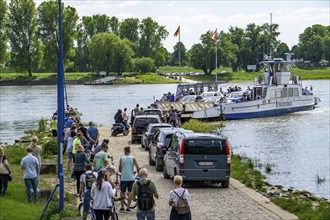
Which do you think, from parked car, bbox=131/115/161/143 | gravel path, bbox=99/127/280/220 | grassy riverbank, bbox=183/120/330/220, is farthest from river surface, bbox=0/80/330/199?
gravel path, bbox=99/127/280/220

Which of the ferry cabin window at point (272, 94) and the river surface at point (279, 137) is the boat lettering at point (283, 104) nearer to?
the ferry cabin window at point (272, 94)

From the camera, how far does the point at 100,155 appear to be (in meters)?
18.3

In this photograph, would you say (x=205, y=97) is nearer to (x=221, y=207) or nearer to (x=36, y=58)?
(x=221, y=207)

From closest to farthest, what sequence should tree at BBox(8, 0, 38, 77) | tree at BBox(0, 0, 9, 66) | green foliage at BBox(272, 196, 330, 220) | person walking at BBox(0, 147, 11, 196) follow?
green foliage at BBox(272, 196, 330, 220), person walking at BBox(0, 147, 11, 196), tree at BBox(0, 0, 9, 66), tree at BBox(8, 0, 38, 77)

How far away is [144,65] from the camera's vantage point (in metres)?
179

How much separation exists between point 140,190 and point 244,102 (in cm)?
5330

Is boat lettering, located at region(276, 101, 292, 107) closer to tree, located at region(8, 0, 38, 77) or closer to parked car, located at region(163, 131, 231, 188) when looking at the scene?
parked car, located at region(163, 131, 231, 188)

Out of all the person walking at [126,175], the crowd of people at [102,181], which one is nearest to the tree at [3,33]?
the crowd of people at [102,181]

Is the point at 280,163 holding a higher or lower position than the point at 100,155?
lower

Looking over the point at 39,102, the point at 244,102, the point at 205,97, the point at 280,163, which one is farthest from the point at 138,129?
the point at 39,102

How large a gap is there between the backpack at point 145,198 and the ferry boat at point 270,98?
49.9 metres

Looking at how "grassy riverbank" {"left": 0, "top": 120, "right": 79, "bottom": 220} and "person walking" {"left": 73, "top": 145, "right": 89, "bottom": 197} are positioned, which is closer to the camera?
"grassy riverbank" {"left": 0, "top": 120, "right": 79, "bottom": 220}

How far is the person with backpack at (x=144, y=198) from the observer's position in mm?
13000

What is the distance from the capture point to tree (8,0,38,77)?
6280 inches
